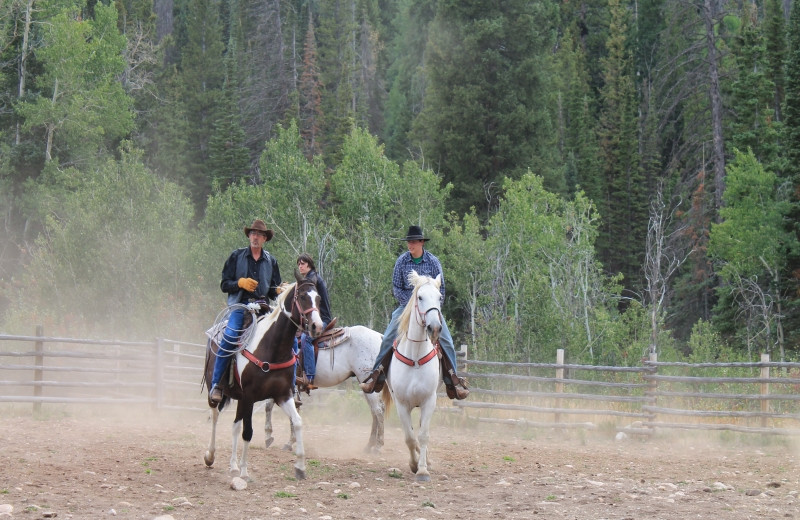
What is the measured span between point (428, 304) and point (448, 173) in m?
37.8

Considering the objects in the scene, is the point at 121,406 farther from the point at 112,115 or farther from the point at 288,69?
the point at 288,69

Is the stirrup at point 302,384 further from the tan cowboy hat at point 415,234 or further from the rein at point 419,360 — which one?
the tan cowboy hat at point 415,234

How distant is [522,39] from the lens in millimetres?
49125

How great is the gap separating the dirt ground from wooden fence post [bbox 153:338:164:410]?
2.15 metres

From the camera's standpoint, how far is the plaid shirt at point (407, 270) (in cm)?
1231

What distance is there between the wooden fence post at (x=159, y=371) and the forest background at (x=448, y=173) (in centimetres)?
765

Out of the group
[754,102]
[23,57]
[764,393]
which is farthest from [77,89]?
[764,393]

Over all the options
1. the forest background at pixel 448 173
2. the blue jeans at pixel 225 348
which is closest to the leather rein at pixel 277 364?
the blue jeans at pixel 225 348

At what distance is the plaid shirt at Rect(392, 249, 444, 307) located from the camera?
40.4 feet

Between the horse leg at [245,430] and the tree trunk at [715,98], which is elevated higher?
the tree trunk at [715,98]

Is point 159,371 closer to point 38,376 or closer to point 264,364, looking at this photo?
point 38,376

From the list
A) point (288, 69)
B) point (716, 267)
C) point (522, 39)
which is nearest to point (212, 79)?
point (288, 69)

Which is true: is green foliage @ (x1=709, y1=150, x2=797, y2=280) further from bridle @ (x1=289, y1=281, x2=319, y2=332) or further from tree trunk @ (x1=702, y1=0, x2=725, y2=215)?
bridle @ (x1=289, y1=281, x2=319, y2=332)

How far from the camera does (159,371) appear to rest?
20.4 meters
